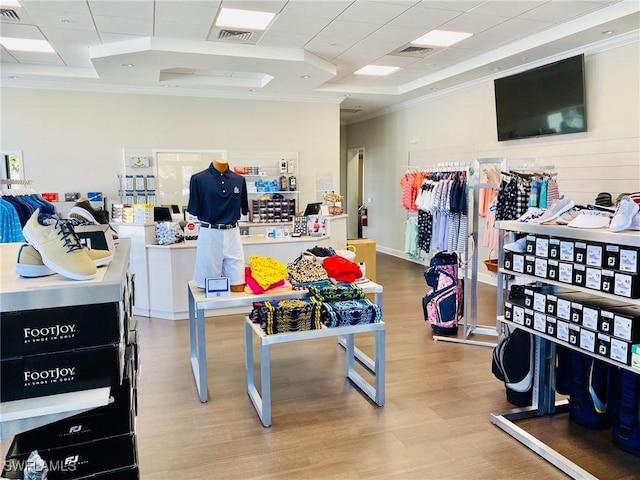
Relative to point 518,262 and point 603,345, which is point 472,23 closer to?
point 518,262

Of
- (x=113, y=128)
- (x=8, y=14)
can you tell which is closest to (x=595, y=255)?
(x=8, y=14)

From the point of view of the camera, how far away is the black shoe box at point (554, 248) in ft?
8.72

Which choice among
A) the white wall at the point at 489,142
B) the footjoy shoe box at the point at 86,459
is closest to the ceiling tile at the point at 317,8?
the white wall at the point at 489,142

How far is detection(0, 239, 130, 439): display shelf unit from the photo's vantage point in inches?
42.4

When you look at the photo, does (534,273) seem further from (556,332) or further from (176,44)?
(176,44)

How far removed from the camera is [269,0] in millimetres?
4477

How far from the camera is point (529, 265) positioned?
2.85m

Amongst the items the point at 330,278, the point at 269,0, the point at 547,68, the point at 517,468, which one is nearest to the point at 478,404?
the point at 517,468

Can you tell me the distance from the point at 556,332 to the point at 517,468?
2.53 feet

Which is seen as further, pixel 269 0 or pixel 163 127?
pixel 163 127

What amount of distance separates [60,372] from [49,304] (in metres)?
0.17

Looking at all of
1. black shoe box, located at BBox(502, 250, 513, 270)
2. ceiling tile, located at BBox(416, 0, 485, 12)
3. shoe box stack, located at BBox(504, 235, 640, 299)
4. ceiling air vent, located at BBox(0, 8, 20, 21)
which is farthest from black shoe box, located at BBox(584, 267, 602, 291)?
ceiling air vent, located at BBox(0, 8, 20, 21)

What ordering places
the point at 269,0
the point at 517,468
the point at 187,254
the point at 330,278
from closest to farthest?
the point at 517,468 < the point at 330,278 < the point at 269,0 < the point at 187,254

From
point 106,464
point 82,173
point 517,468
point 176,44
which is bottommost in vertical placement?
point 517,468
